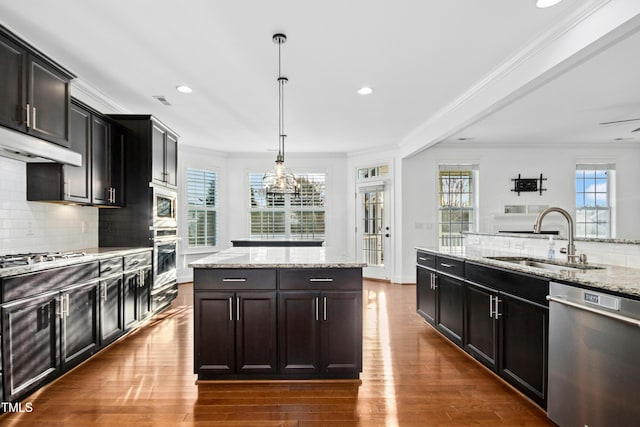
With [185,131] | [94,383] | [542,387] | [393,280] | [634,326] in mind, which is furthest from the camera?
[393,280]

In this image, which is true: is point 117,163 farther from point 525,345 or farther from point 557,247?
point 557,247

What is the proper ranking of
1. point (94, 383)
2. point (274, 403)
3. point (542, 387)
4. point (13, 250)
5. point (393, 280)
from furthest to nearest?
point (393, 280) → point (13, 250) → point (94, 383) → point (274, 403) → point (542, 387)

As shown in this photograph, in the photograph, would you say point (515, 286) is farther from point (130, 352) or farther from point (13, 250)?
point (13, 250)

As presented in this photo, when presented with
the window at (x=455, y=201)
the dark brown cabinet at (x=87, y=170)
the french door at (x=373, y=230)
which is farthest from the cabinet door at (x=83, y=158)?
the window at (x=455, y=201)

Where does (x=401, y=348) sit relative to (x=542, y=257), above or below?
below

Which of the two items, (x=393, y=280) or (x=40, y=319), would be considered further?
(x=393, y=280)

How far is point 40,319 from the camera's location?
91.3 inches

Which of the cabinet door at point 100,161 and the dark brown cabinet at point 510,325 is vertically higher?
the cabinet door at point 100,161

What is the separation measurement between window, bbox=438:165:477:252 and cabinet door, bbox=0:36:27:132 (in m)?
6.08

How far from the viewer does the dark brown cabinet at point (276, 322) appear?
2.53m

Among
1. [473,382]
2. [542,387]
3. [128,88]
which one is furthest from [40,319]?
[542,387]

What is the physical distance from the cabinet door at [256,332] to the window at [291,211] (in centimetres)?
491

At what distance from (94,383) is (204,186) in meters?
4.78

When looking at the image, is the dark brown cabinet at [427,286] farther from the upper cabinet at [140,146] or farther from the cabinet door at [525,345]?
the upper cabinet at [140,146]
